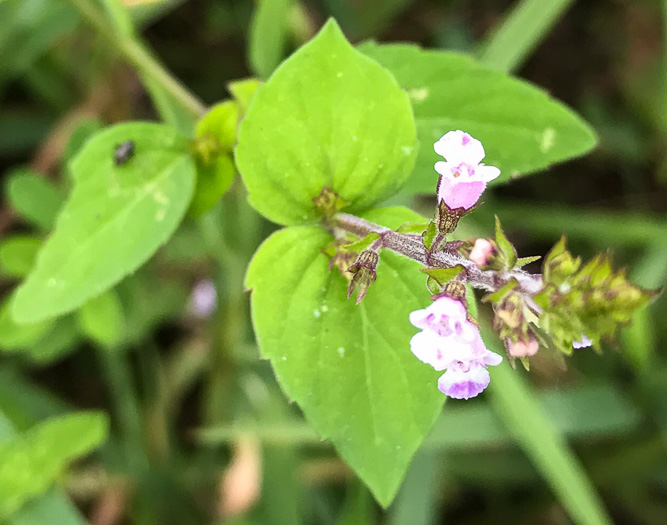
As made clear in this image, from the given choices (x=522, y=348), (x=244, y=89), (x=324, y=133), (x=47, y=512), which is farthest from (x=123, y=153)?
(x=47, y=512)

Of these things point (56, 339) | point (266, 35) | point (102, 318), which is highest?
point (266, 35)

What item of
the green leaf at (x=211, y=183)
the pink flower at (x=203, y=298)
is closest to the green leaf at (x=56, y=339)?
the pink flower at (x=203, y=298)

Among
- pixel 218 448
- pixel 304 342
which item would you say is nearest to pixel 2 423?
pixel 218 448

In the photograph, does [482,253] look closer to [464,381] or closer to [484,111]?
[464,381]

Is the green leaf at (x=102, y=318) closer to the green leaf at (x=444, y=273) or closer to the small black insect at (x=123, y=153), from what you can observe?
the small black insect at (x=123, y=153)

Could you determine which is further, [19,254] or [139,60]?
[19,254]

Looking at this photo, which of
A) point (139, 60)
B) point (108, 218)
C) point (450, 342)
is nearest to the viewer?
point (450, 342)

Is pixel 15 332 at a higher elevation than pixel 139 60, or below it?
below

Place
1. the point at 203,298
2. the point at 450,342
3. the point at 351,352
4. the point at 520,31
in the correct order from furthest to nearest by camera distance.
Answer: the point at 203,298 < the point at 520,31 < the point at 351,352 < the point at 450,342
